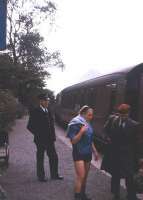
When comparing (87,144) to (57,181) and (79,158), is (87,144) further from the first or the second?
(57,181)

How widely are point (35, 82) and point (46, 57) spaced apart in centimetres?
823

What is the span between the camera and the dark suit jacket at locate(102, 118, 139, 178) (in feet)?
33.2

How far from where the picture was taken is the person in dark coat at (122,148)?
33.1ft

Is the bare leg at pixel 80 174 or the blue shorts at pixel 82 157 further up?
the blue shorts at pixel 82 157

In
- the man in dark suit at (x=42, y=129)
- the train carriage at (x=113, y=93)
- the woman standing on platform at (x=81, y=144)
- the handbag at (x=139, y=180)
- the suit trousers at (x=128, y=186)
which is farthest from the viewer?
the train carriage at (x=113, y=93)

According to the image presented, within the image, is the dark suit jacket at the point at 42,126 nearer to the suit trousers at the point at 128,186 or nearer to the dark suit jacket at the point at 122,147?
the dark suit jacket at the point at 122,147

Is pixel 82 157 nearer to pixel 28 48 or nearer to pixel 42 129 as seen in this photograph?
pixel 42 129

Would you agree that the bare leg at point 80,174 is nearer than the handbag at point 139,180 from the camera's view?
No

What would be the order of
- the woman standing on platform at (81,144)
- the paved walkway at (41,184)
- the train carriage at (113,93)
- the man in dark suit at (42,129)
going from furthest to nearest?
the train carriage at (113,93) < the man in dark suit at (42,129) < the paved walkway at (41,184) < the woman standing on platform at (81,144)

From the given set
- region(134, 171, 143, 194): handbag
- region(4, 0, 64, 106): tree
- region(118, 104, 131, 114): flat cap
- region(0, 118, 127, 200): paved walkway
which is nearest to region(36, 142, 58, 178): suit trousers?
region(0, 118, 127, 200): paved walkway

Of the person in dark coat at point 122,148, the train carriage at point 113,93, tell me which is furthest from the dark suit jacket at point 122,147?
the train carriage at point 113,93

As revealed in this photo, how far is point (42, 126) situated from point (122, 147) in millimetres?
2351

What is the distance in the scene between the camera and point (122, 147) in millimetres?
10156

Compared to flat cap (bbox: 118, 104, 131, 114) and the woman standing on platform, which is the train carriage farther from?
the woman standing on platform
